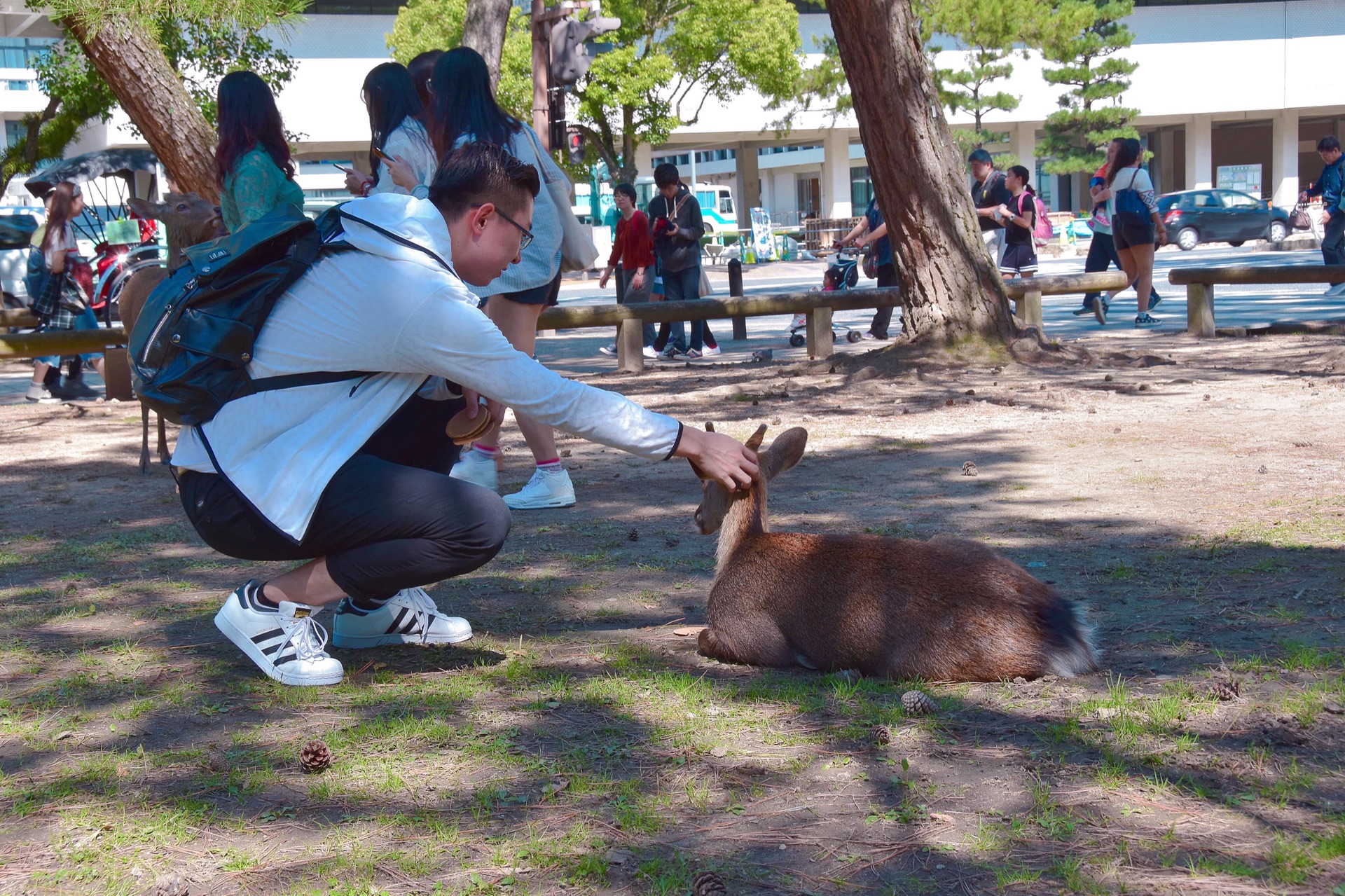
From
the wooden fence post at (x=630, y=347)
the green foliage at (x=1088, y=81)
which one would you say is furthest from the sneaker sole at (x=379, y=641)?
the green foliage at (x=1088, y=81)

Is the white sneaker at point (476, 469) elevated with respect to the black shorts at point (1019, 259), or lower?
lower

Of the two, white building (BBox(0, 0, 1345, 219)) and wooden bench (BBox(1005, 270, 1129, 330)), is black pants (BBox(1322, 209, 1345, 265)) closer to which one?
wooden bench (BBox(1005, 270, 1129, 330))

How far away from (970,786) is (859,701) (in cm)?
60

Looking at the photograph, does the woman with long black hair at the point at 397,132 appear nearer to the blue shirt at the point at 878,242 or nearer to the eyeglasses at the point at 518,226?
the eyeglasses at the point at 518,226

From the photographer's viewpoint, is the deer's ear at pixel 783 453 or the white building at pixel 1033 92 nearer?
the deer's ear at pixel 783 453

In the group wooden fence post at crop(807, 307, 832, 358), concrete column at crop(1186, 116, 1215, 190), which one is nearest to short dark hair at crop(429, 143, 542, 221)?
wooden fence post at crop(807, 307, 832, 358)

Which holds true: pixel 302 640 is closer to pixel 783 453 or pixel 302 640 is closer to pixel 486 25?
pixel 783 453

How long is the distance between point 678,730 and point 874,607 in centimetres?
71

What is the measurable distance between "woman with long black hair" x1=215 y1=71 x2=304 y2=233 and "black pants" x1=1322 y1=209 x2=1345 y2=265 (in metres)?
13.6

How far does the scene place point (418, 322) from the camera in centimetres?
333

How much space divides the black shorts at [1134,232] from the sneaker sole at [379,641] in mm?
11670

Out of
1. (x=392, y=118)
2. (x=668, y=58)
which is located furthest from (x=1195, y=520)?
(x=668, y=58)

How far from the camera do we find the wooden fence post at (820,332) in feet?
41.2

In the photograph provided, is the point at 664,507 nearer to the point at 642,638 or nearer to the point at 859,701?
the point at 642,638
